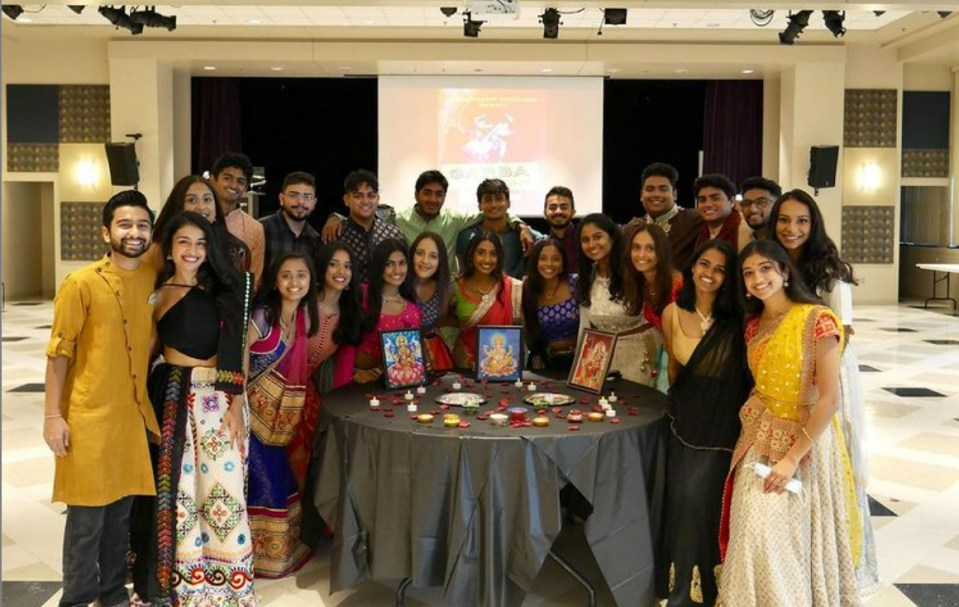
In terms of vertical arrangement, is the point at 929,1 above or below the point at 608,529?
above

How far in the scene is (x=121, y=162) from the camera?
11195mm

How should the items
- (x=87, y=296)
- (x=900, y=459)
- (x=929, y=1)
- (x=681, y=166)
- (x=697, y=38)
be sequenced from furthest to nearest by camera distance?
1. (x=681, y=166)
2. (x=697, y=38)
3. (x=929, y=1)
4. (x=900, y=459)
5. (x=87, y=296)

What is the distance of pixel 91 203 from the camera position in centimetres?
1228

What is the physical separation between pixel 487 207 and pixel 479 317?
1.17 meters

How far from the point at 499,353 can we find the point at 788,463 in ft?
4.18

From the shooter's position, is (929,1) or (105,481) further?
(929,1)

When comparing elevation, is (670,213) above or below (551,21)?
below

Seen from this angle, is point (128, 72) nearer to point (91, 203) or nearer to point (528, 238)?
point (91, 203)

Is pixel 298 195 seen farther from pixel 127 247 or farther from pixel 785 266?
pixel 785 266

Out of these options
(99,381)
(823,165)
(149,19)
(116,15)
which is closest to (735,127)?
(823,165)

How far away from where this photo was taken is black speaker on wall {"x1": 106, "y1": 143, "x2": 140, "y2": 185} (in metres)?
11.2

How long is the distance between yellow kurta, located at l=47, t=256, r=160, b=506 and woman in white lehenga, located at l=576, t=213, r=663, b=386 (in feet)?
6.19

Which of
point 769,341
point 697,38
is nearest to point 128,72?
point 697,38

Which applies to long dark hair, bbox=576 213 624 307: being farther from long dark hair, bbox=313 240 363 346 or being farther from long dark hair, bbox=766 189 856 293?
long dark hair, bbox=313 240 363 346
